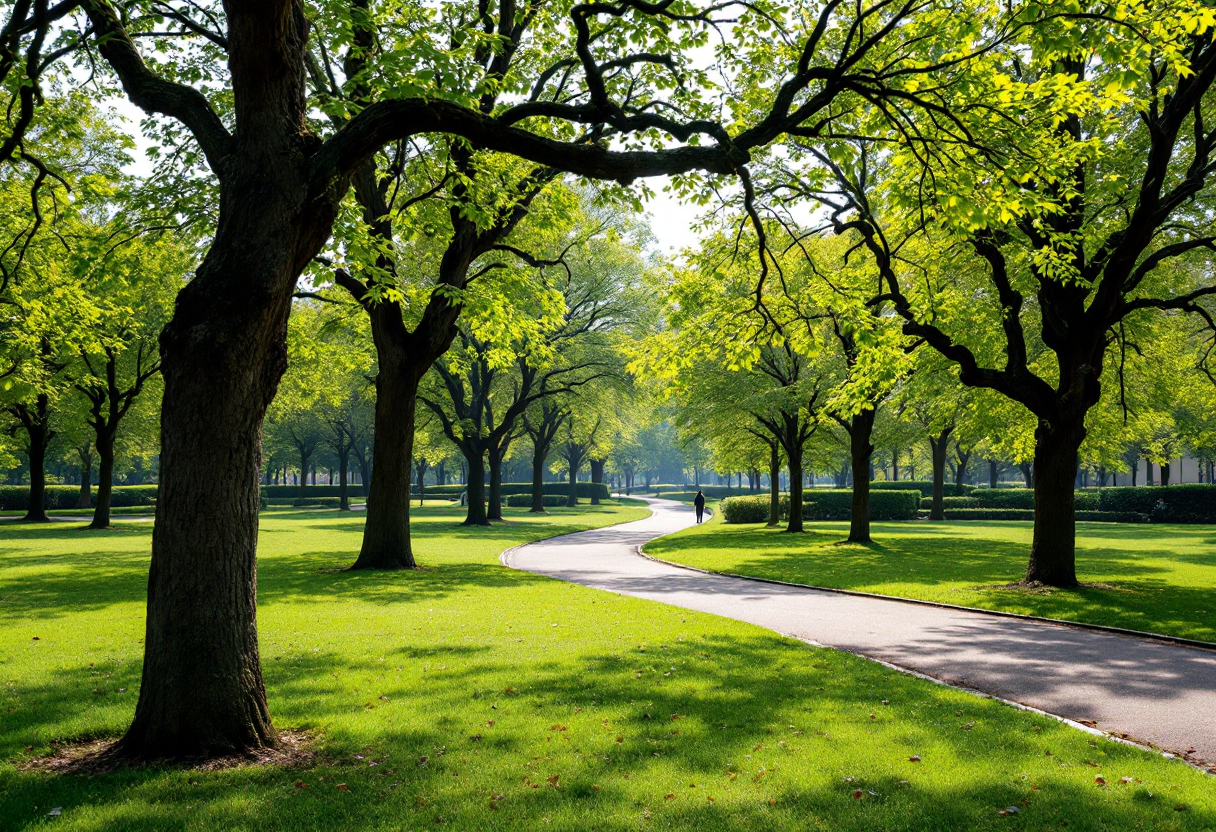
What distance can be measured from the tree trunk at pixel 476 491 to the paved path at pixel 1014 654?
20.7m

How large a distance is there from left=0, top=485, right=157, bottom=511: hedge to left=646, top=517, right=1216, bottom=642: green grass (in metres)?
43.2

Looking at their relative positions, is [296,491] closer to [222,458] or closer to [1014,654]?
[1014,654]

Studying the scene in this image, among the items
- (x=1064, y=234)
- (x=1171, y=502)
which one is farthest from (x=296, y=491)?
(x=1064, y=234)

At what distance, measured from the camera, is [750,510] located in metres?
41.3

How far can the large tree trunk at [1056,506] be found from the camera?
1477cm

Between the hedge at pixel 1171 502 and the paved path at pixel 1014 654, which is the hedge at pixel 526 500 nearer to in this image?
the hedge at pixel 1171 502

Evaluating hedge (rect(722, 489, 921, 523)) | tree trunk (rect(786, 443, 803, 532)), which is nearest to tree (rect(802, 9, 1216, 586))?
tree trunk (rect(786, 443, 803, 532))

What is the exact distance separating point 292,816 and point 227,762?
1.12 metres

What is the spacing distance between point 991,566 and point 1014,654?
11.0 meters

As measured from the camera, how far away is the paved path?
668 cm

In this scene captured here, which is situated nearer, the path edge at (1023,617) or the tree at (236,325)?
the tree at (236,325)

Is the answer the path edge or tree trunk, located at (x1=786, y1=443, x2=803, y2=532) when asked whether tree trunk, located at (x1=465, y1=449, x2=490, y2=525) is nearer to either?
tree trunk, located at (x1=786, y1=443, x2=803, y2=532)

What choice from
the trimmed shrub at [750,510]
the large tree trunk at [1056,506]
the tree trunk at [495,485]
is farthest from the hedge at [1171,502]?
the tree trunk at [495,485]

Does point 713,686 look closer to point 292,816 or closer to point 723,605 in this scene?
point 292,816
